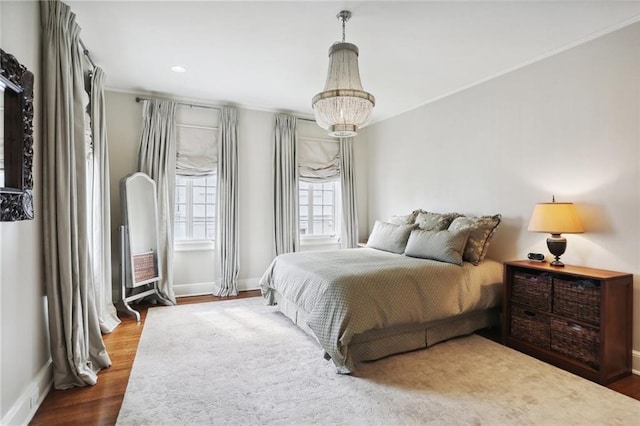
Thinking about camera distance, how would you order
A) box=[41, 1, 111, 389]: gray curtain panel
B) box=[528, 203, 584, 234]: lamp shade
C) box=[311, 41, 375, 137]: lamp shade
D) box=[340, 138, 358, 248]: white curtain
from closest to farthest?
box=[41, 1, 111, 389]: gray curtain panel → box=[311, 41, 375, 137]: lamp shade → box=[528, 203, 584, 234]: lamp shade → box=[340, 138, 358, 248]: white curtain

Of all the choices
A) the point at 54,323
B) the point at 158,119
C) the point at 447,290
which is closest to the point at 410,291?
the point at 447,290

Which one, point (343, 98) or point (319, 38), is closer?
point (343, 98)

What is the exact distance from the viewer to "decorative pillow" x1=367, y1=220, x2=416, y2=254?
3.99m

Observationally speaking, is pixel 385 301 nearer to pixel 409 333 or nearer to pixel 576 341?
pixel 409 333

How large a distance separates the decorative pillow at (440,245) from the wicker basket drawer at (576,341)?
88 centimetres

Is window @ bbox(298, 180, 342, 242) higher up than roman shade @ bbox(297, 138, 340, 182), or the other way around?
roman shade @ bbox(297, 138, 340, 182)

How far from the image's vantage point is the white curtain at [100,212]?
11.0 ft

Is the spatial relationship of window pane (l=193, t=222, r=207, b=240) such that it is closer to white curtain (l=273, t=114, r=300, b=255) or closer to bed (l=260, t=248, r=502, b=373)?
white curtain (l=273, t=114, r=300, b=255)

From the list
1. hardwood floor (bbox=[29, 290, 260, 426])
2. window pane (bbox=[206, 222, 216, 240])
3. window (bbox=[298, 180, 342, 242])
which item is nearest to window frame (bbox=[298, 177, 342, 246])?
window (bbox=[298, 180, 342, 242])

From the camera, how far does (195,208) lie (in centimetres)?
484

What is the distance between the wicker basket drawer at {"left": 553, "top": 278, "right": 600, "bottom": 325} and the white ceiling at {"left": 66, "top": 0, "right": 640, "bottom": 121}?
6.64 ft

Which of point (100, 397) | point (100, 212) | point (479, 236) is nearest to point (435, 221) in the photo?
point (479, 236)

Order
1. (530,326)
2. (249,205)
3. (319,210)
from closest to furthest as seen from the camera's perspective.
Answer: (530,326), (249,205), (319,210)

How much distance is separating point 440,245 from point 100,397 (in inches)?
115
